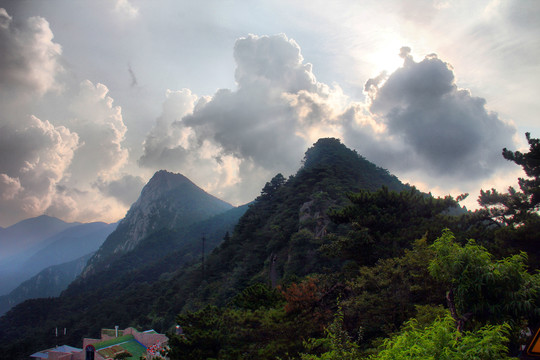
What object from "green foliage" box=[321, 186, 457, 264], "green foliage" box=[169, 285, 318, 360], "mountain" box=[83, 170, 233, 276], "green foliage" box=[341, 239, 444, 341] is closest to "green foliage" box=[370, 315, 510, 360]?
"green foliage" box=[341, 239, 444, 341]

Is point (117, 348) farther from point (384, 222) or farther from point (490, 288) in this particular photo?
point (490, 288)

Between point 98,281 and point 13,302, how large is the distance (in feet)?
283

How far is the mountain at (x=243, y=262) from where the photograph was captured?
1625 inches

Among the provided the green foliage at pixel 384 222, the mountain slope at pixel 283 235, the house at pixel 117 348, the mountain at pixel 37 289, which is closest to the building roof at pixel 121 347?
the house at pixel 117 348

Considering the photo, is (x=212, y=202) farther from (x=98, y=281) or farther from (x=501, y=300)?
(x=501, y=300)

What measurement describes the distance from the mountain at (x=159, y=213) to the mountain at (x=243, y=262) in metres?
43.9

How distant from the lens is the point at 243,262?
161 feet

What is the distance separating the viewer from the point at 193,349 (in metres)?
16.1

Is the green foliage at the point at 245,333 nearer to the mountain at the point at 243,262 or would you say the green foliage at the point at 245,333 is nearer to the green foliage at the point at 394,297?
the green foliage at the point at 394,297

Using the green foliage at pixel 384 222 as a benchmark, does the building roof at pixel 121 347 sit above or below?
below

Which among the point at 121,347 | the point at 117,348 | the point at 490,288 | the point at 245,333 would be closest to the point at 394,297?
the point at 490,288

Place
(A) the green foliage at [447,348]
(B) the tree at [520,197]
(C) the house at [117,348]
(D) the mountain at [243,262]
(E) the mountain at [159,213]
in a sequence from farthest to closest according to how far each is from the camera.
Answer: (E) the mountain at [159,213] → (D) the mountain at [243,262] → (C) the house at [117,348] → (B) the tree at [520,197] → (A) the green foliage at [447,348]

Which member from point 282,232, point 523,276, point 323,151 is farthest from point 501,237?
point 323,151

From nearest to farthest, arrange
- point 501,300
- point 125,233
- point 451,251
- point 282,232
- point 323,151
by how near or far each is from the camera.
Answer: point 501,300 < point 451,251 < point 282,232 < point 323,151 < point 125,233
